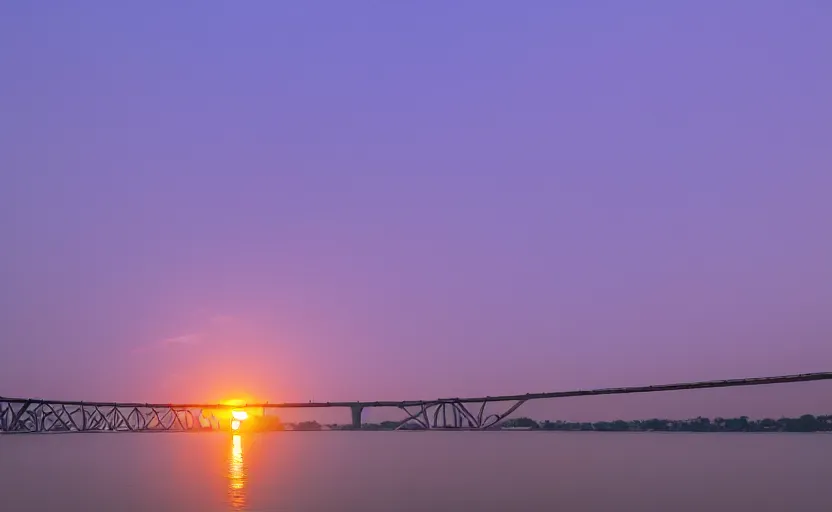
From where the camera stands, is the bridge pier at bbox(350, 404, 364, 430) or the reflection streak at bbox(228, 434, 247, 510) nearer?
the reflection streak at bbox(228, 434, 247, 510)

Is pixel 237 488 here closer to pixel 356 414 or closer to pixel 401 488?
pixel 401 488

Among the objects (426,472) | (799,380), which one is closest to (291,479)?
(426,472)

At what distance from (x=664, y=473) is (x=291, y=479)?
103ft

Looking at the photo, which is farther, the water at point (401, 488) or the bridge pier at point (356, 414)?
the bridge pier at point (356, 414)

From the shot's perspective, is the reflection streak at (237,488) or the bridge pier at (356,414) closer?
the reflection streak at (237,488)

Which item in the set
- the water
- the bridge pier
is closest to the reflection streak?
the water

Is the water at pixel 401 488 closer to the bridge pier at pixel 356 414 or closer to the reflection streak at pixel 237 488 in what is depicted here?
the reflection streak at pixel 237 488

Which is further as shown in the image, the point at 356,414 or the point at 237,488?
the point at 356,414

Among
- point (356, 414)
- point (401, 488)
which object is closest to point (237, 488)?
point (401, 488)

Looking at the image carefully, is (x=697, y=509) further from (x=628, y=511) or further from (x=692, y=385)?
(x=692, y=385)

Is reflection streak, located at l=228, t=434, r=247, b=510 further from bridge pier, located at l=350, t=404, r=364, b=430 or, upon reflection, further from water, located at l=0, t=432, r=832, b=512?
bridge pier, located at l=350, t=404, r=364, b=430

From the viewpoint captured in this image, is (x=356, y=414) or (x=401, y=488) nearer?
(x=401, y=488)

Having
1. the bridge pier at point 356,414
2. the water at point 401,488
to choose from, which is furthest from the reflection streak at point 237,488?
the bridge pier at point 356,414

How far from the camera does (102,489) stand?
157 feet
